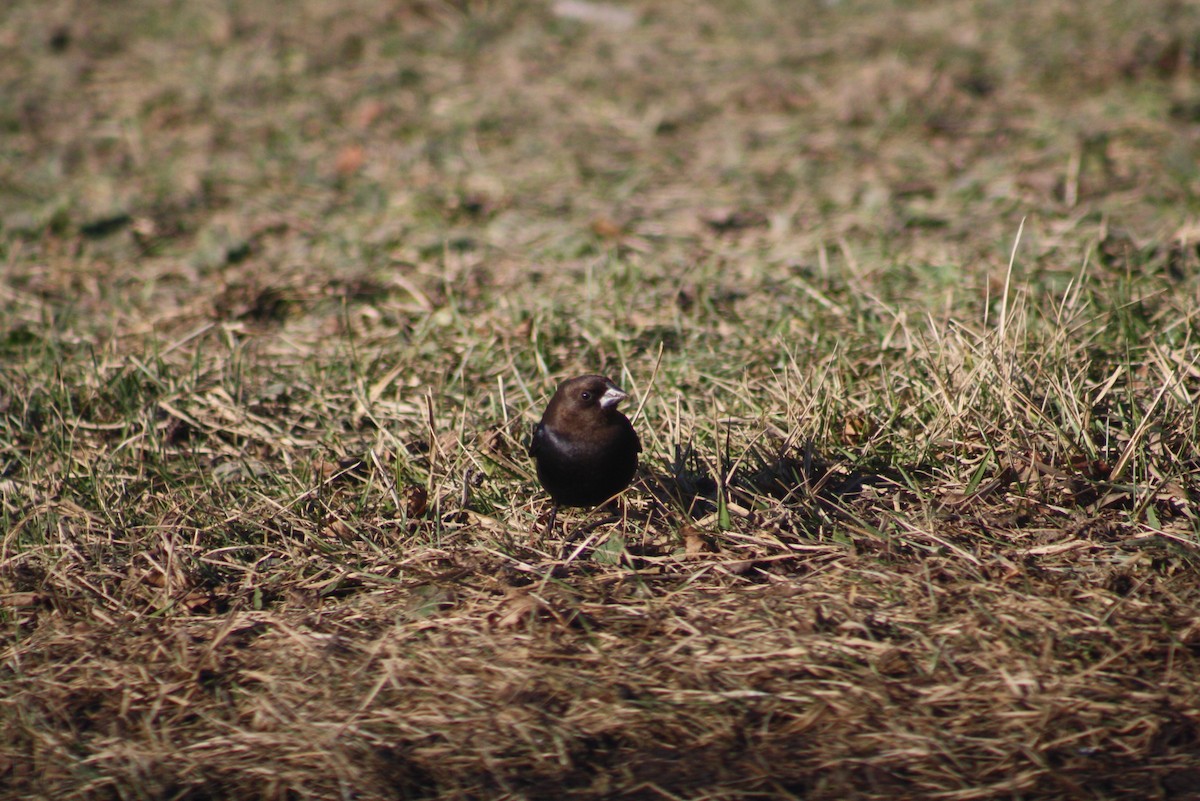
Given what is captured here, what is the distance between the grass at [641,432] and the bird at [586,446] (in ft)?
0.59

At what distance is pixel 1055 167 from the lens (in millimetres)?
6266

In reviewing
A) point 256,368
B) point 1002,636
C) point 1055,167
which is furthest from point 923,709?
point 1055,167

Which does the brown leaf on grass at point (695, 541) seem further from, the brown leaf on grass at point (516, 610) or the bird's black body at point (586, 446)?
the brown leaf on grass at point (516, 610)

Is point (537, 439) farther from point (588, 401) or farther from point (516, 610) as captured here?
point (516, 610)

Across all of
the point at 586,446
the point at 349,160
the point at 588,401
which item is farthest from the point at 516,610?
the point at 349,160

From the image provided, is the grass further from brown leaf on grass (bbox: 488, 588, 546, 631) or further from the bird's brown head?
the bird's brown head

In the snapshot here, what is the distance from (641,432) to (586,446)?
0.69 m

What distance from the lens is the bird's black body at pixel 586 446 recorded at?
3.57 m

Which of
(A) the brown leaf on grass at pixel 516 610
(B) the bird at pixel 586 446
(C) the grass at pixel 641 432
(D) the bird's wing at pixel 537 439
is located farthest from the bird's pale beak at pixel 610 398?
(A) the brown leaf on grass at pixel 516 610

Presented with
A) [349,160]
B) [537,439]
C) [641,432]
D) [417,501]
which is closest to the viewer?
[537,439]

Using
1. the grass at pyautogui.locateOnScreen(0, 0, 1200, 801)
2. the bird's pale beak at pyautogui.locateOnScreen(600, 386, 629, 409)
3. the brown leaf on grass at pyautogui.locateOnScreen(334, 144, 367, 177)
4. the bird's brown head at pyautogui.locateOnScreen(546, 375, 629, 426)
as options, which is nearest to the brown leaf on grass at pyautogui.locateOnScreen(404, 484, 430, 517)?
the grass at pyautogui.locateOnScreen(0, 0, 1200, 801)

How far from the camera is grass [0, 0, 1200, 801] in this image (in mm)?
2955

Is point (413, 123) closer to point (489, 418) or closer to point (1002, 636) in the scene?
point (489, 418)

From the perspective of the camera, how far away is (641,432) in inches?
166
